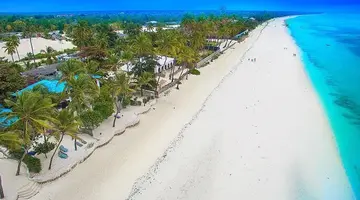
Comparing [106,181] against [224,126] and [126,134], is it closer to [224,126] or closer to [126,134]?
[126,134]

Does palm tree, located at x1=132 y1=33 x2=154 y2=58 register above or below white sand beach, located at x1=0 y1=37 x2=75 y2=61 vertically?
above

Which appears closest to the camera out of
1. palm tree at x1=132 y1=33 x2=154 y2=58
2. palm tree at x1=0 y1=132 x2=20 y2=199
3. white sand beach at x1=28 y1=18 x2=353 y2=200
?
palm tree at x1=0 y1=132 x2=20 y2=199

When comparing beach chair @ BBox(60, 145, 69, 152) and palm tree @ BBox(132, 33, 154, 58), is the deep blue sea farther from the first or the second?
palm tree @ BBox(132, 33, 154, 58)

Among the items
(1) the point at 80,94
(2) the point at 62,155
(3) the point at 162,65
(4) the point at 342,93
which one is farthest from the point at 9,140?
(4) the point at 342,93

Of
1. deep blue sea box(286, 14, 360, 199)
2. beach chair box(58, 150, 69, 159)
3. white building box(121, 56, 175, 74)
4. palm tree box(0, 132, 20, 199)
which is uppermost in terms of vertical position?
palm tree box(0, 132, 20, 199)

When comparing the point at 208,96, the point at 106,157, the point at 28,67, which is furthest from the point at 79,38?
the point at 106,157

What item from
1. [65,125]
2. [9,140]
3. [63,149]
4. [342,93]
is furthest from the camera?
[342,93]

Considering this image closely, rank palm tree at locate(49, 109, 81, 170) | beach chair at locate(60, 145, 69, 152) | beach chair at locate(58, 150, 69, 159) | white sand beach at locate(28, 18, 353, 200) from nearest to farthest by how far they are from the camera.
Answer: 1. palm tree at locate(49, 109, 81, 170)
2. white sand beach at locate(28, 18, 353, 200)
3. beach chair at locate(58, 150, 69, 159)
4. beach chair at locate(60, 145, 69, 152)

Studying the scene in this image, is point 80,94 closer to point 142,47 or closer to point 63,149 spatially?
point 63,149

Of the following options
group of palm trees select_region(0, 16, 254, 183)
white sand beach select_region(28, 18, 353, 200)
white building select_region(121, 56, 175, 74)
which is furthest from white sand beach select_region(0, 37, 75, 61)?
white sand beach select_region(28, 18, 353, 200)
